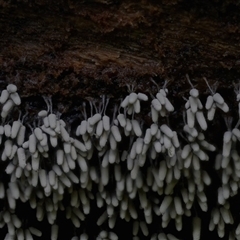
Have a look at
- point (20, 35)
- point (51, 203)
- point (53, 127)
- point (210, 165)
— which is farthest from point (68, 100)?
point (210, 165)

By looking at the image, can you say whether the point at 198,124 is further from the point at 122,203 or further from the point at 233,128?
the point at 122,203

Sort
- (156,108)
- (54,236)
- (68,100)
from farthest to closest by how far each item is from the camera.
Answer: (54,236), (68,100), (156,108)

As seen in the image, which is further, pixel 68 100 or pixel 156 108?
pixel 68 100

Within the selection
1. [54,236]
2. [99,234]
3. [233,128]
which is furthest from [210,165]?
[54,236]

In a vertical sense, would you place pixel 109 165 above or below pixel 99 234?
above

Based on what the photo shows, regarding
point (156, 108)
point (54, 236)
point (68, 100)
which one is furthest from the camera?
point (54, 236)

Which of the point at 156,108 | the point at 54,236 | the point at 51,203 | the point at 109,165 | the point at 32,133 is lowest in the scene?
the point at 54,236
